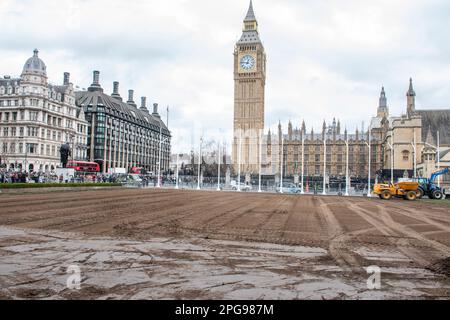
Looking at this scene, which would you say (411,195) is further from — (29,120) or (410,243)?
(29,120)

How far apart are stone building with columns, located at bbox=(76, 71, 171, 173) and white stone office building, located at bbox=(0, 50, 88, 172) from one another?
1614 centimetres

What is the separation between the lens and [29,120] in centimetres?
7756

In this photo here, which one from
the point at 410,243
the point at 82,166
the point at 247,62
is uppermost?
the point at 247,62

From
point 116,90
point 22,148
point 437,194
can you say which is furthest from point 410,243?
point 116,90

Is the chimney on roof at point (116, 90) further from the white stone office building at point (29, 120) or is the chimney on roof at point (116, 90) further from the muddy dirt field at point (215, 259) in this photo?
the muddy dirt field at point (215, 259)

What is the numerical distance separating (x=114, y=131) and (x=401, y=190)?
82.8 meters

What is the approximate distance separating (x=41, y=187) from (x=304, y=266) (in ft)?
113

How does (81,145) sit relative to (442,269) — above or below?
above

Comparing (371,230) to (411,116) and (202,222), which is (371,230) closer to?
Answer: (202,222)

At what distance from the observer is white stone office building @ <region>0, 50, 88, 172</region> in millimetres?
77000

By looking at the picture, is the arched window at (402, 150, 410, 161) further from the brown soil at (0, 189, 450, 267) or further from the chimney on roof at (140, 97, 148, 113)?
the chimney on roof at (140, 97, 148, 113)
